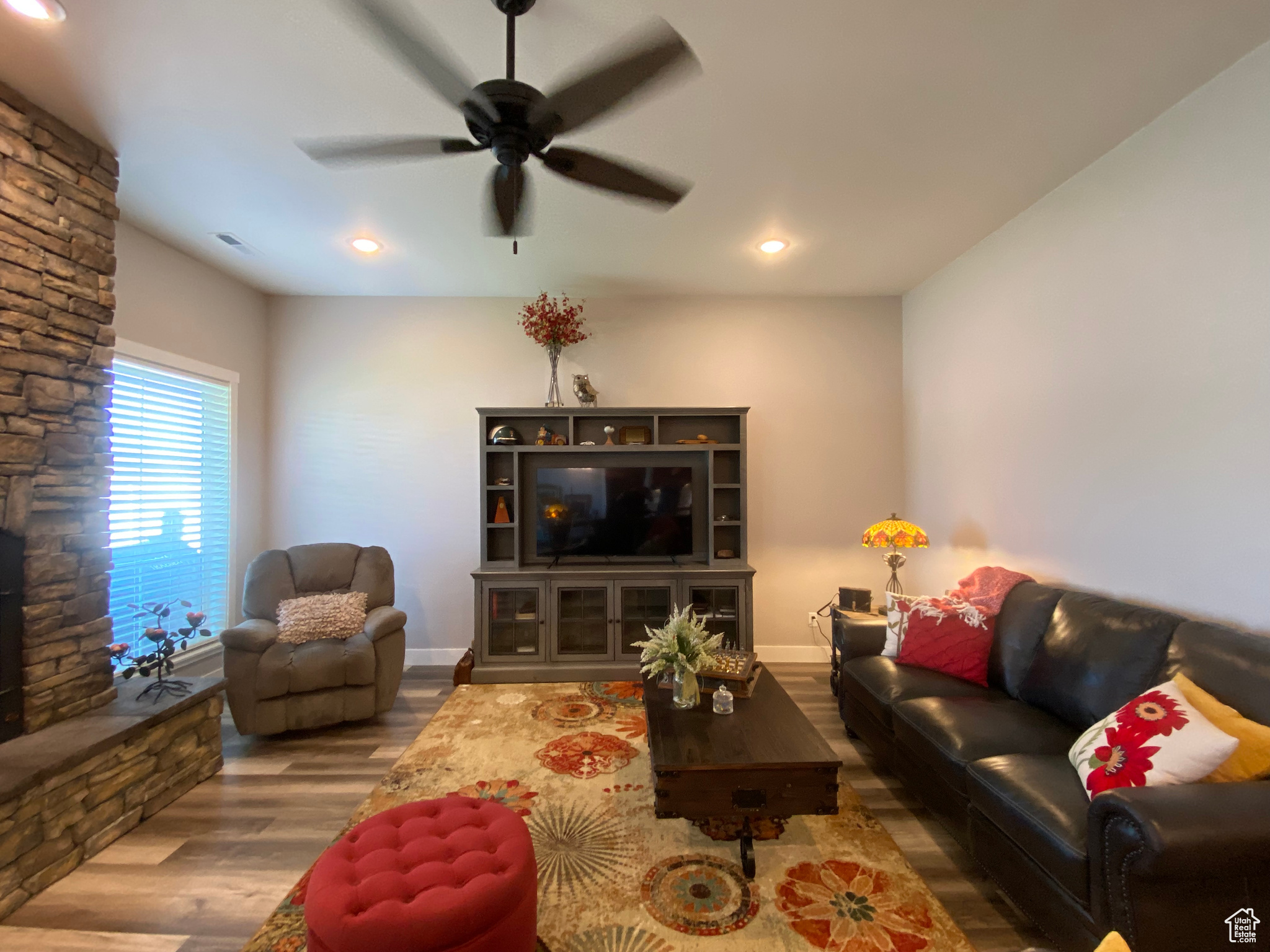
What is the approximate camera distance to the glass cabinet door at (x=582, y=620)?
4039mm

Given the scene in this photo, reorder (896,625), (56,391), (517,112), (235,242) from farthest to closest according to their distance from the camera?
(235,242) → (896,625) → (56,391) → (517,112)

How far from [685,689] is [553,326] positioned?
2.79m

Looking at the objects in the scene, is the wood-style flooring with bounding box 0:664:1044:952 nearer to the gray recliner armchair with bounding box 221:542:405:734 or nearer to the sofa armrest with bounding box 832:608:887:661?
the gray recliner armchair with bounding box 221:542:405:734

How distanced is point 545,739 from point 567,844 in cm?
91

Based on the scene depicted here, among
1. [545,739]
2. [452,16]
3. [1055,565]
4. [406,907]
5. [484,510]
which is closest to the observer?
[406,907]

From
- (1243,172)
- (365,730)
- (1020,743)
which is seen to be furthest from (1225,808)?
(365,730)

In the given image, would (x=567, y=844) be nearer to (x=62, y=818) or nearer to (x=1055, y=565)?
(x=62, y=818)

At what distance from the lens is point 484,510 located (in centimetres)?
414

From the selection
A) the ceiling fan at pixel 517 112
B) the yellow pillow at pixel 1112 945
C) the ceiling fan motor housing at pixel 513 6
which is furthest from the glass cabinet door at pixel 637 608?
the yellow pillow at pixel 1112 945

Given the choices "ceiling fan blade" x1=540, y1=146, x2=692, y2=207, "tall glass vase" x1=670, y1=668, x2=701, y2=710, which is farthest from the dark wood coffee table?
"ceiling fan blade" x1=540, y1=146, x2=692, y2=207

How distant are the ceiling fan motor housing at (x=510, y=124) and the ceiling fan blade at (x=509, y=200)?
58 mm

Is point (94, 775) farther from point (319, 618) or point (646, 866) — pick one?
point (646, 866)


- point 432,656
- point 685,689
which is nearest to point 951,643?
point 685,689

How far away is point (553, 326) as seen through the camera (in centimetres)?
418
